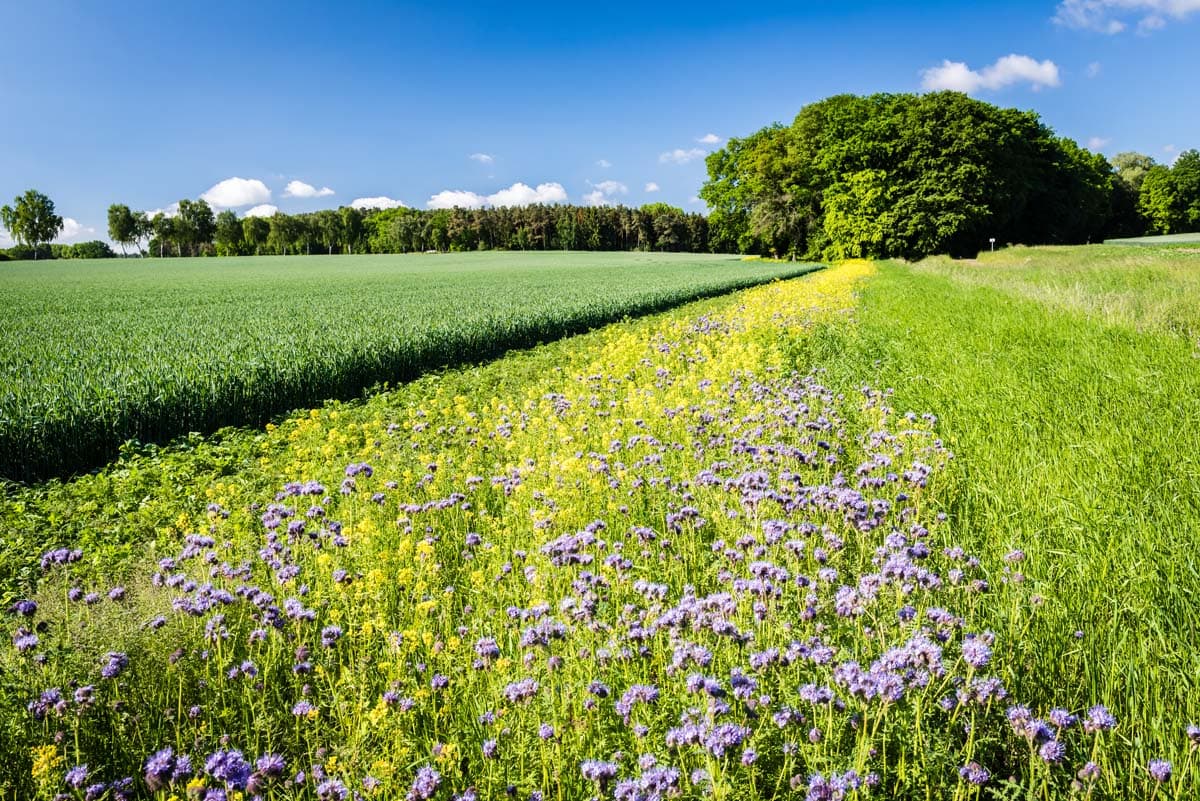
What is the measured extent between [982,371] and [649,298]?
16639mm

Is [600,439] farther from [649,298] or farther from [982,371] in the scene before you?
[649,298]

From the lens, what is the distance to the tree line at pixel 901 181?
164ft

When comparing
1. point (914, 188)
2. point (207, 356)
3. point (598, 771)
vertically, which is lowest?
point (598, 771)

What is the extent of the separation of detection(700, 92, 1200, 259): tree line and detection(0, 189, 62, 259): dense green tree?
103 metres

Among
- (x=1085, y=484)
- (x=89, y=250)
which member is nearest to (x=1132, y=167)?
(x=1085, y=484)

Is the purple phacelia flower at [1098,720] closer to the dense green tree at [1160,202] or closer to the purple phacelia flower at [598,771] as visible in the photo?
the purple phacelia flower at [598,771]

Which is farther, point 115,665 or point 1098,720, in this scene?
point 115,665

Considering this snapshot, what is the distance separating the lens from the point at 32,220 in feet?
311

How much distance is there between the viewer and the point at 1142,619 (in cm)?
271

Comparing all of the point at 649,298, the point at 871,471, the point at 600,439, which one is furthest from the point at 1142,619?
the point at 649,298

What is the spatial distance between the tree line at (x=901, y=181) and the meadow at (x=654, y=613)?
51110 millimetres

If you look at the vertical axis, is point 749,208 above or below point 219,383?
above

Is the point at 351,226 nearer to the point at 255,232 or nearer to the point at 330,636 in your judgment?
the point at 255,232

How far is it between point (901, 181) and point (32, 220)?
122 m
